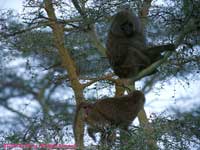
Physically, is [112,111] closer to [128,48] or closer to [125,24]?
[128,48]

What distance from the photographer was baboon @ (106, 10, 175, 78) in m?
6.99

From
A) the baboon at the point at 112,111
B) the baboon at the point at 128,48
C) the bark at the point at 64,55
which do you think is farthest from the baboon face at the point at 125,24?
the bark at the point at 64,55

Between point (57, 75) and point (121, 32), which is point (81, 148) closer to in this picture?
point (121, 32)

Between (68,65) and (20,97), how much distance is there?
85 cm

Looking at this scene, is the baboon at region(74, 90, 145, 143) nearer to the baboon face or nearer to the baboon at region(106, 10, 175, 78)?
the baboon at region(106, 10, 175, 78)

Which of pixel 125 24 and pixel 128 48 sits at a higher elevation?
pixel 125 24

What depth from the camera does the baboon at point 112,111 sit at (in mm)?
6631

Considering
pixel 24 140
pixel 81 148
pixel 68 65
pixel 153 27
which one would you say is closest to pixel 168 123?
pixel 81 148

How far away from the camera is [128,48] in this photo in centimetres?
732

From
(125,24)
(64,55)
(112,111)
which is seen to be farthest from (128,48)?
(64,55)

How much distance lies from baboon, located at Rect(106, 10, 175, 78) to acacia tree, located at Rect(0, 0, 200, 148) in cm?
13

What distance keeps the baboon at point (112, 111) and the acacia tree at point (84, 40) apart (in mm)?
170

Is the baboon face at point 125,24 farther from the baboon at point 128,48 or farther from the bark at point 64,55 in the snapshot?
the bark at point 64,55

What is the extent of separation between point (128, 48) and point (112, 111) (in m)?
0.94
